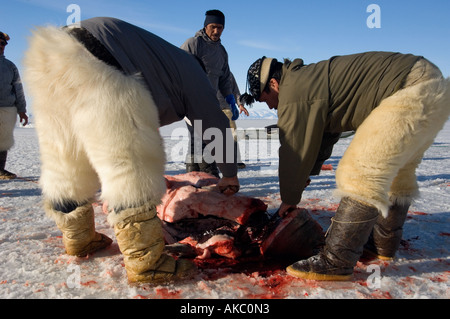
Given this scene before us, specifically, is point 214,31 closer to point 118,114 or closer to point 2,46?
point 2,46

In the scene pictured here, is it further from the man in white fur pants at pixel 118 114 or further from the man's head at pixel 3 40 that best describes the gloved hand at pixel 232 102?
the man's head at pixel 3 40

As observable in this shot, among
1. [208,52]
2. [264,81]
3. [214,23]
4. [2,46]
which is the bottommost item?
[264,81]

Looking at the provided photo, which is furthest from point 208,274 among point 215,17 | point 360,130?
point 215,17

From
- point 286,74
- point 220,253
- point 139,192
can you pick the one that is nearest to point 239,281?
point 220,253

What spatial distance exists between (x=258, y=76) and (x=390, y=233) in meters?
1.56

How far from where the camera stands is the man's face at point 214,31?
5332mm

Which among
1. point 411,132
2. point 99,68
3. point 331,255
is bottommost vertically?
point 331,255

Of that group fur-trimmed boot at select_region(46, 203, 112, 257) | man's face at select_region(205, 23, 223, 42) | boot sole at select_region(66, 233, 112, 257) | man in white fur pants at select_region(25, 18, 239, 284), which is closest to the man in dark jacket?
man's face at select_region(205, 23, 223, 42)

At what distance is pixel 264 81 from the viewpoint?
8.66 ft

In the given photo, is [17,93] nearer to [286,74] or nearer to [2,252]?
[2,252]

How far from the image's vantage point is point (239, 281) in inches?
86.7

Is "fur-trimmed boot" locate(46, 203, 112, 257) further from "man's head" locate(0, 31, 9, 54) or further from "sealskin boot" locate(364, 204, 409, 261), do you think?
"man's head" locate(0, 31, 9, 54)

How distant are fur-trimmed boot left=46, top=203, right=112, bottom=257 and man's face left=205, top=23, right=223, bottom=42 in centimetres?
379
